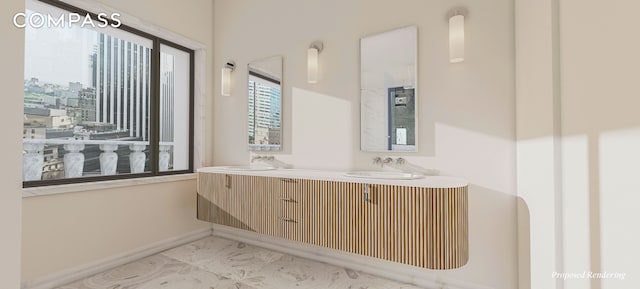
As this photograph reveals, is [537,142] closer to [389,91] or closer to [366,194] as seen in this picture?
→ [366,194]

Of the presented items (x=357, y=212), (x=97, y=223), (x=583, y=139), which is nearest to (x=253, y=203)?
(x=357, y=212)

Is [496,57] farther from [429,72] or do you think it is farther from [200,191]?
[200,191]

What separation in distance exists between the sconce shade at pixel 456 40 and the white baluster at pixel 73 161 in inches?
117

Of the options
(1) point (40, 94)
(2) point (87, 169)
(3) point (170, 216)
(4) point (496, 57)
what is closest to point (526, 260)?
(4) point (496, 57)

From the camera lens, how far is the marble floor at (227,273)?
6.92 ft

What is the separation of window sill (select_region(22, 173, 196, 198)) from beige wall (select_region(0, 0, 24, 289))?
132 cm

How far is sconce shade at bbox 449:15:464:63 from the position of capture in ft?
6.33

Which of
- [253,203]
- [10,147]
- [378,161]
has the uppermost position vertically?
[10,147]

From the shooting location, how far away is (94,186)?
7.54ft

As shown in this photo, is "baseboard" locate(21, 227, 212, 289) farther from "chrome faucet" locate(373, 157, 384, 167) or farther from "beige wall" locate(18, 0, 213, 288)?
"chrome faucet" locate(373, 157, 384, 167)

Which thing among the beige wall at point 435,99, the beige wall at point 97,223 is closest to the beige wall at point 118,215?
the beige wall at point 97,223

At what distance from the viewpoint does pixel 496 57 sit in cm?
192

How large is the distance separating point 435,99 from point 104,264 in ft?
9.61

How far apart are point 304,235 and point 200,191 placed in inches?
49.2
